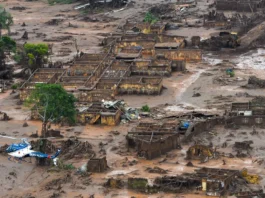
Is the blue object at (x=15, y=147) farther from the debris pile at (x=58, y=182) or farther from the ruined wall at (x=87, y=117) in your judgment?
the ruined wall at (x=87, y=117)

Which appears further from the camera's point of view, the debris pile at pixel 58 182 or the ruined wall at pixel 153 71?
the ruined wall at pixel 153 71

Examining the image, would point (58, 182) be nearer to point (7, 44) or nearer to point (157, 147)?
point (157, 147)

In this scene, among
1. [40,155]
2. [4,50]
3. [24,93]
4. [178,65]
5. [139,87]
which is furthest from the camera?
[4,50]

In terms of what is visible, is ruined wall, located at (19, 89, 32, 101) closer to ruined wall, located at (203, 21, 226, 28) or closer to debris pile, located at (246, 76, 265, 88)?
debris pile, located at (246, 76, 265, 88)

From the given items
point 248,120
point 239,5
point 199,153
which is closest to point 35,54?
point 248,120

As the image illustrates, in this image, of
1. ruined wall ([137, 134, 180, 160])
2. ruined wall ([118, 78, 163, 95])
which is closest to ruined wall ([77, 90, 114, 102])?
ruined wall ([118, 78, 163, 95])

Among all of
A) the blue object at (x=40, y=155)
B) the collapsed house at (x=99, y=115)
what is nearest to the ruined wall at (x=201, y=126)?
the collapsed house at (x=99, y=115)

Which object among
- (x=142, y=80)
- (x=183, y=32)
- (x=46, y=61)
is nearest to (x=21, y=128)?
(x=142, y=80)

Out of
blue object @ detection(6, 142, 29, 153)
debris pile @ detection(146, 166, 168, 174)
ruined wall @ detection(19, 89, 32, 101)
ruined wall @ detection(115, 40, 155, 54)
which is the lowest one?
debris pile @ detection(146, 166, 168, 174)
